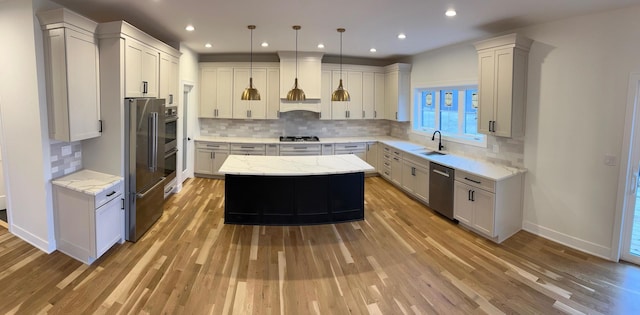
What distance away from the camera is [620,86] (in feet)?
11.0

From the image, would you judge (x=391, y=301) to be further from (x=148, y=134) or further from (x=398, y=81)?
(x=398, y=81)

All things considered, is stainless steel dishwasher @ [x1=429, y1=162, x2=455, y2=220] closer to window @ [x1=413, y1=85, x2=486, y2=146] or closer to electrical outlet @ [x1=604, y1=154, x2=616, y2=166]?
window @ [x1=413, y1=85, x2=486, y2=146]

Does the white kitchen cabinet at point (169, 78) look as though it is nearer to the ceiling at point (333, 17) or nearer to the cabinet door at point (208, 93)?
the ceiling at point (333, 17)

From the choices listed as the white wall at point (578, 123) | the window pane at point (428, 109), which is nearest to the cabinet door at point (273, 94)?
the window pane at point (428, 109)

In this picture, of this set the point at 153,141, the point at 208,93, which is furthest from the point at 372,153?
the point at 153,141

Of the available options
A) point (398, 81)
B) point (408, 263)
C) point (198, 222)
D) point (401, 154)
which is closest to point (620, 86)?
point (408, 263)

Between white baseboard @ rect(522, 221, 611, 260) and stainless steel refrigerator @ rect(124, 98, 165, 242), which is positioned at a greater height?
stainless steel refrigerator @ rect(124, 98, 165, 242)

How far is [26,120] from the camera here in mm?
3293

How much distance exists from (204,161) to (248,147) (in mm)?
970

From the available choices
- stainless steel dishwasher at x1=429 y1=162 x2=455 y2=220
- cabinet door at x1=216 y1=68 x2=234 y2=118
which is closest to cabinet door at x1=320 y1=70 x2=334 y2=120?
cabinet door at x1=216 y1=68 x2=234 y2=118

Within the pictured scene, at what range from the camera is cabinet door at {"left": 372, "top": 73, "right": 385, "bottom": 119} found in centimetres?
731

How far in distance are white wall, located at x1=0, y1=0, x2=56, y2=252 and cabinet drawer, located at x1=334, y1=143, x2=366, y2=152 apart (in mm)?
4753

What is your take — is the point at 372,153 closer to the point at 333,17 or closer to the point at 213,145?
the point at 213,145

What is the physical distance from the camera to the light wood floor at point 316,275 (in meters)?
2.65
